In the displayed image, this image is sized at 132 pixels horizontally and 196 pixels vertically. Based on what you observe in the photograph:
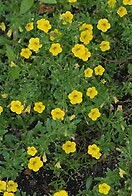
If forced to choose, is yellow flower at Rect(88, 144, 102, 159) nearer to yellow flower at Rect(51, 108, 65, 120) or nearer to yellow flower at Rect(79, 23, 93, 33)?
yellow flower at Rect(51, 108, 65, 120)

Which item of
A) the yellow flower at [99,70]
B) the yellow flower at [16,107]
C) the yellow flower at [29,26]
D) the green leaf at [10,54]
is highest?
the yellow flower at [29,26]

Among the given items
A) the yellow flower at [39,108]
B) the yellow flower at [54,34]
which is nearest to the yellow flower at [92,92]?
the yellow flower at [39,108]

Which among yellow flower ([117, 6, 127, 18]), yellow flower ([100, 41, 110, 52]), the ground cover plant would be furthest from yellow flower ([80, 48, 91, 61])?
yellow flower ([117, 6, 127, 18])

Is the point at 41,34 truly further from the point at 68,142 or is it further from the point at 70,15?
the point at 68,142

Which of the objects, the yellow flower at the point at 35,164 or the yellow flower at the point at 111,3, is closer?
the yellow flower at the point at 35,164

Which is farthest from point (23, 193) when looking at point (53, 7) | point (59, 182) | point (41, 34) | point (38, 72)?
point (53, 7)

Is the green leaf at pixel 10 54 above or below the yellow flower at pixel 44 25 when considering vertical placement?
below

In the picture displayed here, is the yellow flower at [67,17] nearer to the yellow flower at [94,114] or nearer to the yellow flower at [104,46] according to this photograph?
the yellow flower at [104,46]

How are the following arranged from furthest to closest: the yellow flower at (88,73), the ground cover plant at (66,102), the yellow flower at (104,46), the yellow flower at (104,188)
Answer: the yellow flower at (104,46) → the yellow flower at (88,73) → the ground cover plant at (66,102) → the yellow flower at (104,188)
